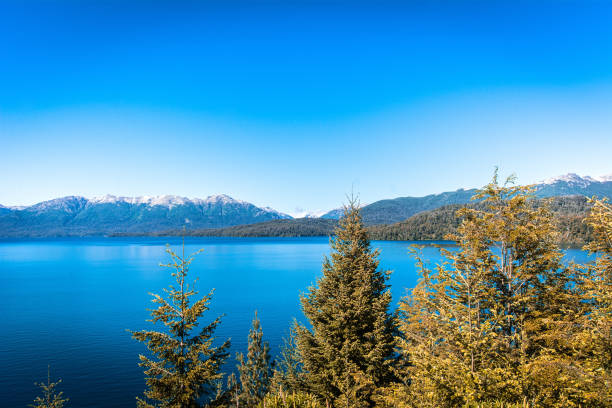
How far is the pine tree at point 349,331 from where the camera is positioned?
572 inches

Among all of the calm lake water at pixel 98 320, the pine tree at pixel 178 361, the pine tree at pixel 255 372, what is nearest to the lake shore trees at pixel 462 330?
the pine tree at pixel 178 361

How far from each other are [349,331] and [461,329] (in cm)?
713

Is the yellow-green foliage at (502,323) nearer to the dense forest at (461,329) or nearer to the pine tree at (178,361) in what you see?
the dense forest at (461,329)

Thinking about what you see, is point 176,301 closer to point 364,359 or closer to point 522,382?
point 364,359

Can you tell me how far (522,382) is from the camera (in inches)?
360

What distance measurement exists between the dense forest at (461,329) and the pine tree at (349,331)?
6cm

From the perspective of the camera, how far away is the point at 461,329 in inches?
364

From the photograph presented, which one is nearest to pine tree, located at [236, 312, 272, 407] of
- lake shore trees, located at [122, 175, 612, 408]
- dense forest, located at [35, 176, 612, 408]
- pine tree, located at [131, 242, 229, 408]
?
dense forest, located at [35, 176, 612, 408]

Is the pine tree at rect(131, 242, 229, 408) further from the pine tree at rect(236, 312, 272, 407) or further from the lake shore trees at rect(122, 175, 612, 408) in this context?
the pine tree at rect(236, 312, 272, 407)

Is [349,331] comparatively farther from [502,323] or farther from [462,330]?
[462,330]

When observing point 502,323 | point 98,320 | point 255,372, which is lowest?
point 98,320

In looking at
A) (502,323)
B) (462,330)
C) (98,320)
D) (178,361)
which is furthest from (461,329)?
(98,320)

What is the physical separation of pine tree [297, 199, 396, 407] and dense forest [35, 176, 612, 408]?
0.06m

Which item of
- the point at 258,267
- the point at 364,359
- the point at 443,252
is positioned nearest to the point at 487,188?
the point at 443,252
